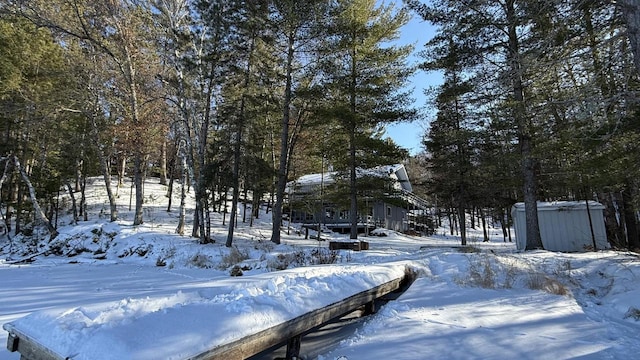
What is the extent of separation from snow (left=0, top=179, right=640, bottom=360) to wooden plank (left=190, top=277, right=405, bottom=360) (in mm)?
70

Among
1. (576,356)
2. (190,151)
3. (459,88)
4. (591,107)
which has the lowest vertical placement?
(576,356)

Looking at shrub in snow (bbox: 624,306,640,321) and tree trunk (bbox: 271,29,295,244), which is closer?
shrub in snow (bbox: 624,306,640,321)

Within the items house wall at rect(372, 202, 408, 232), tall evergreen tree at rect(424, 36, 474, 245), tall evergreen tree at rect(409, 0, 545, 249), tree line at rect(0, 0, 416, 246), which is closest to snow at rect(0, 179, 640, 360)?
tall evergreen tree at rect(409, 0, 545, 249)

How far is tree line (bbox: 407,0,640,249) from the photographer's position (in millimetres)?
5867

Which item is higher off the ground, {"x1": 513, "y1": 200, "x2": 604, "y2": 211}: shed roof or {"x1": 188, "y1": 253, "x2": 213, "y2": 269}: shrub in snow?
{"x1": 513, "y1": 200, "x2": 604, "y2": 211}: shed roof

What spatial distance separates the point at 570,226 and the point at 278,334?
14869mm

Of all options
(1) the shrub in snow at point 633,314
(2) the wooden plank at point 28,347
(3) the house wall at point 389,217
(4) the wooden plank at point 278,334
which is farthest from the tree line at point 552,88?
(3) the house wall at point 389,217

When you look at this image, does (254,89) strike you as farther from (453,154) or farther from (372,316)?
(453,154)

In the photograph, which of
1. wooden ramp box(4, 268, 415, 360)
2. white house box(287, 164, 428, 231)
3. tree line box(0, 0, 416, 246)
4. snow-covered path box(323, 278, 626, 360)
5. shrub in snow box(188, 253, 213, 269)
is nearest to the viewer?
wooden ramp box(4, 268, 415, 360)

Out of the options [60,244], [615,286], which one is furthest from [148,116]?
[615,286]

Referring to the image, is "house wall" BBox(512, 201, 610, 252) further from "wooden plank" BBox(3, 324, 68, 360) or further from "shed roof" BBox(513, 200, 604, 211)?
"wooden plank" BBox(3, 324, 68, 360)

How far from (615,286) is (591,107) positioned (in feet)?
12.4

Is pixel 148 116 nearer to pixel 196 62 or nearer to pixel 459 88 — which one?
pixel 196 62

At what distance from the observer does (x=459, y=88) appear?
12.2 m
